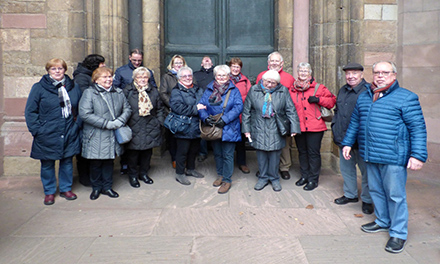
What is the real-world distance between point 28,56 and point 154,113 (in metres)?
2.26

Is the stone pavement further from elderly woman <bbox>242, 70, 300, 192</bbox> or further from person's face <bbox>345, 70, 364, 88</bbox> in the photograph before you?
person's face <bbox>345, 70, 364, 88</bbox>

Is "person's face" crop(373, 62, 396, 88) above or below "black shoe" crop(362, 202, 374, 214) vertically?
above

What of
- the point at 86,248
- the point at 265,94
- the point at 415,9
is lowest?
the point at 86,248

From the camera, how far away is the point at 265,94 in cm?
521

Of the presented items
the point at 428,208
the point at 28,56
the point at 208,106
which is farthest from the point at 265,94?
the point at 28,56

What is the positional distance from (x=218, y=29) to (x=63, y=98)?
3.49 metres

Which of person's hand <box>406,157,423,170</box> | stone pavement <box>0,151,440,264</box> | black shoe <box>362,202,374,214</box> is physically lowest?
stone pavement <box>0,151,440,264</box>

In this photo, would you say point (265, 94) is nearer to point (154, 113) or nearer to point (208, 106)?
point (208, 106)

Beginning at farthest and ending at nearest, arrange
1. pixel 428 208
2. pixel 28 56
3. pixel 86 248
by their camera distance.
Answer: pixel 28 56, pixel 428 208, pixel 86 248

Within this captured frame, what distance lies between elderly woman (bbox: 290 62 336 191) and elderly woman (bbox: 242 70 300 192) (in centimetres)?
22

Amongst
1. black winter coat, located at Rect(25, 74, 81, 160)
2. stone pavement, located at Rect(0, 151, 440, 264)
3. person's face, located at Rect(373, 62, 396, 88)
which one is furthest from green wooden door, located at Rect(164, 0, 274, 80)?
person's face, located at Rect(373, 62, 396, 88)

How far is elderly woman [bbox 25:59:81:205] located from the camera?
469 cm

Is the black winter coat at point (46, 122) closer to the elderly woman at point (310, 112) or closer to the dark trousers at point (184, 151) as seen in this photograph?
the dark trousers at point (184, 151)

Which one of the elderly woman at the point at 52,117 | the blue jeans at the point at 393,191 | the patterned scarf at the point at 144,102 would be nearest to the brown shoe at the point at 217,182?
the patterned scarf at the point at 144,102
